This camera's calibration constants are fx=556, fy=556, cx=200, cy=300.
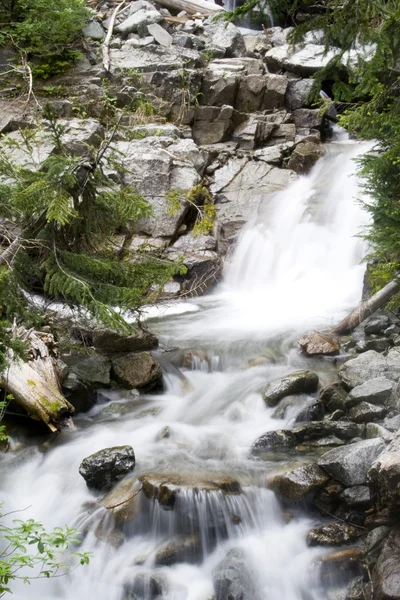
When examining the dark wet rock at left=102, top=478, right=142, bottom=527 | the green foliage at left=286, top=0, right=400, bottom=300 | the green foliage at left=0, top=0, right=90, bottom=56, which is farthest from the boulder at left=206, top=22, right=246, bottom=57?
the dark wet rock at left=102, top=478, right=142, bottom=527

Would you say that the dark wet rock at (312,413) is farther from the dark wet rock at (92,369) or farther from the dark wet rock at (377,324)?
the dark wet rock at (92,369)

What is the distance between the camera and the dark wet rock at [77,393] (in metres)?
5.98

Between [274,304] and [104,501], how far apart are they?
5807 mm

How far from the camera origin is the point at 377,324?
7254mm

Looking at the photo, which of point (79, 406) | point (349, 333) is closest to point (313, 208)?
point (349, 333)

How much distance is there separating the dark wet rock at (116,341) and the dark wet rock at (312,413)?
2.44 m

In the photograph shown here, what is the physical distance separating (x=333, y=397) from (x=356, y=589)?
2156mm

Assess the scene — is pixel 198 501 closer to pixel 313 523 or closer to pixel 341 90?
pixel 313 523

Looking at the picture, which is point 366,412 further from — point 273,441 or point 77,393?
point 77,393

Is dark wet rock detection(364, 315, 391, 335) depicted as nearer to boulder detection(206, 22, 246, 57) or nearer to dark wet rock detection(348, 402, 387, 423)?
dark wet rock detection(348, 402, 387, 423)

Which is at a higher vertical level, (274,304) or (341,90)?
(341,90)

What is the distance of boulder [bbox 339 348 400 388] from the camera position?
593 cm

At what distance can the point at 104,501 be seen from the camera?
15.4 ft

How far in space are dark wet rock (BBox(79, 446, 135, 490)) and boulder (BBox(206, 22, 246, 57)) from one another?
14167 millimetres
